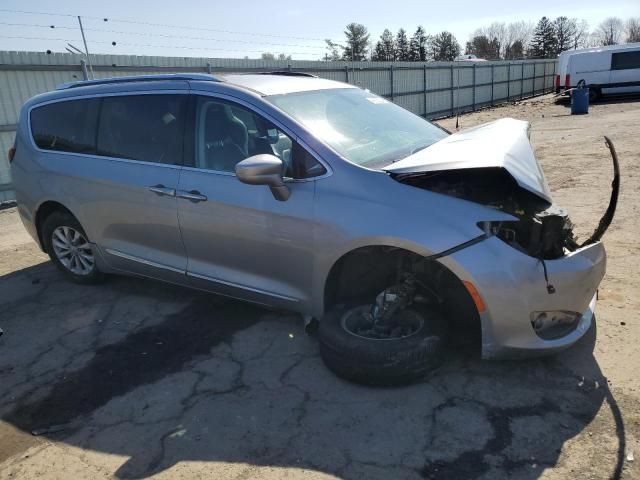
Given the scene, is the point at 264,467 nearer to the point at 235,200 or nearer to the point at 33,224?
the point at 235,200

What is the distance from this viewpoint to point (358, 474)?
2.39 m

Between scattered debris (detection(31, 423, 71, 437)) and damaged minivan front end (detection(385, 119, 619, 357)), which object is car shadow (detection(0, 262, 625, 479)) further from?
damaged minivan front end (detection(385, 119, 619, 357))

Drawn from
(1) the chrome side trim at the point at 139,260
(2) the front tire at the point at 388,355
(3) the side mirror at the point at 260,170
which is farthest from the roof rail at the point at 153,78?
(2) the front tire at the point at 388,355

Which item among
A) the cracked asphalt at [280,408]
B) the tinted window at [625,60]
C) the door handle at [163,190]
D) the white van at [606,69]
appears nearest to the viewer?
the cracked asphalt at [280,408]

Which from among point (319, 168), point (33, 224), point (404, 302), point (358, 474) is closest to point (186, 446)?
point (358, 474)

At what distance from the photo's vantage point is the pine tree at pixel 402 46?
74.6 meters

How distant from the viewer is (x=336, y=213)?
307cm

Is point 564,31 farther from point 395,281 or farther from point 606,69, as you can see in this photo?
point 395,281

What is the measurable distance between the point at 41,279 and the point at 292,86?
3.33m

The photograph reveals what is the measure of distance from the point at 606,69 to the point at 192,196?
27165 mm

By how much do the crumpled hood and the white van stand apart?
2547 cm

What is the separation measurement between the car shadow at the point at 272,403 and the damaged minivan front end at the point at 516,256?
29cm

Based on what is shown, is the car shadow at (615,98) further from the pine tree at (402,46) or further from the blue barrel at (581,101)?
the pine tree at (402,46)

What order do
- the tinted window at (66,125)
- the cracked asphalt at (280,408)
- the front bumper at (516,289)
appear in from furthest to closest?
the tinted window at (66,125) < the front bumper at (516,289) < the cracked asphalt at (280,408)
